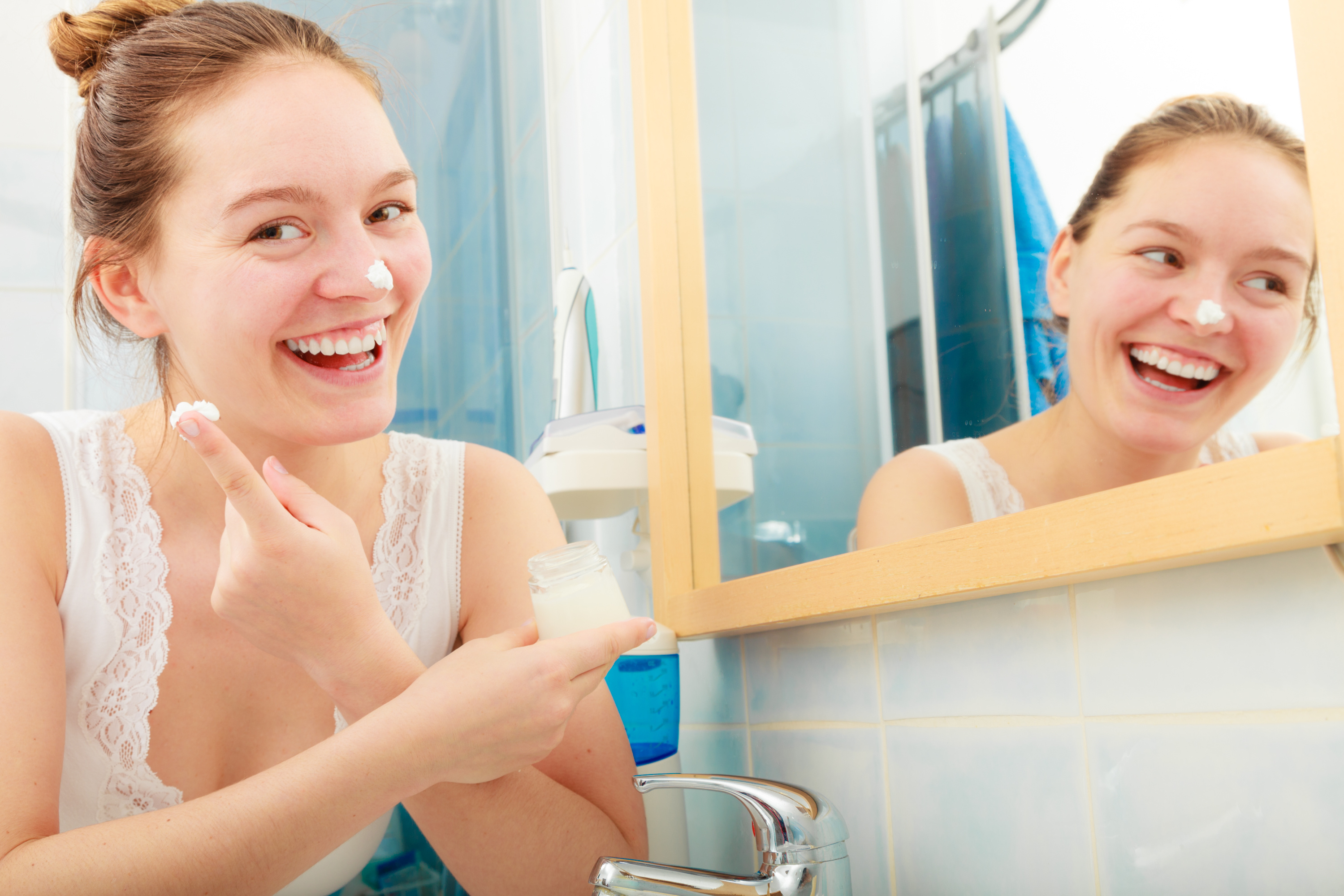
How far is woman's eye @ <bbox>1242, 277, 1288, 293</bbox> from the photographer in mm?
371

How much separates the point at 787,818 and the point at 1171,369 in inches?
11.1

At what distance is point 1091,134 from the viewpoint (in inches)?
18.0

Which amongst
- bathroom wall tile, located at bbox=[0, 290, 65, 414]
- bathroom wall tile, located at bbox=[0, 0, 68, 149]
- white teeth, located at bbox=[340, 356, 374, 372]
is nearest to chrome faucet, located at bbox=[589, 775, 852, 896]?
white teeth, located at bbox=[340, 356, 374, 372]

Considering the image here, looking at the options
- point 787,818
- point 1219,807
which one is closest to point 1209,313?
point 1219,807

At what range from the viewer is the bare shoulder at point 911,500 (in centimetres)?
55

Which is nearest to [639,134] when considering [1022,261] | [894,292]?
[894,292]

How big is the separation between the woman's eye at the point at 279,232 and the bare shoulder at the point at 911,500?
440 millimetres

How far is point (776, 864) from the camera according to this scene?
49 cm

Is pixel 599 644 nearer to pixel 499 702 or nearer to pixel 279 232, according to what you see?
pixel 499 702

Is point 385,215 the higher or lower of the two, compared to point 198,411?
higher

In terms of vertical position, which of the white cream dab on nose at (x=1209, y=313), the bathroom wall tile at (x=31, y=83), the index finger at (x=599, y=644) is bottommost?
the index finger at (x=599, y=644)

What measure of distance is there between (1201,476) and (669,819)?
55 centimetres

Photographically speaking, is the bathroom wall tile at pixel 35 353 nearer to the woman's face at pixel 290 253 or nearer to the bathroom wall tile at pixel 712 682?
the woman's face at pixel 290 253

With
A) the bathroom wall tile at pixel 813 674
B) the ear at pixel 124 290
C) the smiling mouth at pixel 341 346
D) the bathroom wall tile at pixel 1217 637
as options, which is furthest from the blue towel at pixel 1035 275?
the ear at pixel 124 290
